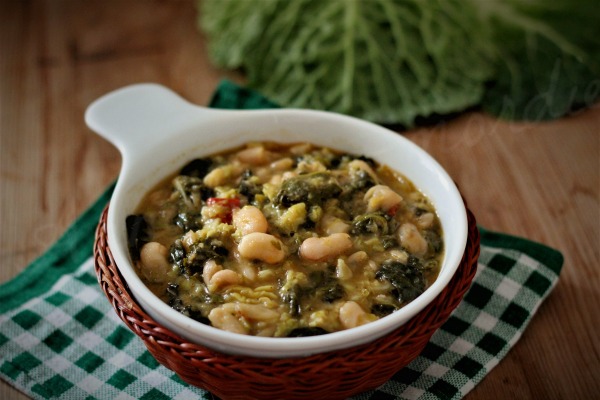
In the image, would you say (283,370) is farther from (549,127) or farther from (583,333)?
(549,127)

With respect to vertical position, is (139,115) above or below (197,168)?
above

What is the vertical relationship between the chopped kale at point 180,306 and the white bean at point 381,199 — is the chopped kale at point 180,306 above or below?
below

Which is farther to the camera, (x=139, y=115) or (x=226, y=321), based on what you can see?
(x=139, y=115)

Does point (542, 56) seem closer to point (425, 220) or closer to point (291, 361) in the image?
point (425, 220)

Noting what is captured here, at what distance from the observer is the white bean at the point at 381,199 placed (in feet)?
10.1

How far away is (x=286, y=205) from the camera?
305cm

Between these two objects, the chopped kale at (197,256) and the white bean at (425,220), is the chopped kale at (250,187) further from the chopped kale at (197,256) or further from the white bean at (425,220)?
the white bean at (425,220)

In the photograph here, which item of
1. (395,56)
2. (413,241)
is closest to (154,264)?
(413,241)

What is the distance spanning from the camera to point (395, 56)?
16.2ft

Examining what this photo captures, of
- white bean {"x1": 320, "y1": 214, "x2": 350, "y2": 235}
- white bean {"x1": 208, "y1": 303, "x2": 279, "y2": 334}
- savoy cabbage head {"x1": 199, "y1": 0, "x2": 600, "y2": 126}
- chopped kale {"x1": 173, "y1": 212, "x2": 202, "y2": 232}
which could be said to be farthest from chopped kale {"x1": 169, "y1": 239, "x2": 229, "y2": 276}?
savoy cabbage head {"x1": 199, "y1": 0, "x2": 600, "y2": 126}

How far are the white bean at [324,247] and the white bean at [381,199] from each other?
0.88 ft

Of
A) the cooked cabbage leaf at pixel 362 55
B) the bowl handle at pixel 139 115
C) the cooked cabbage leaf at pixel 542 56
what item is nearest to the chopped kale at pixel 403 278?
the bowl handle at pixel 139 115

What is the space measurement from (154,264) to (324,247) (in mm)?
694

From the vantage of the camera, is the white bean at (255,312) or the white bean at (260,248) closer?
the white bean at (255,312)
